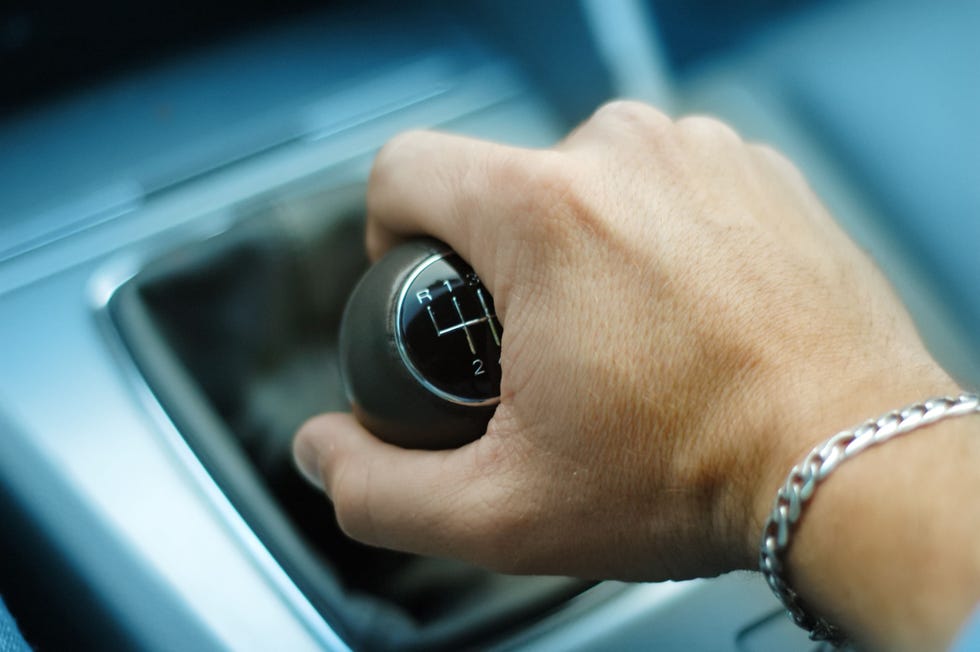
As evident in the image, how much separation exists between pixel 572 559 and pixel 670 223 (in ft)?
0.71

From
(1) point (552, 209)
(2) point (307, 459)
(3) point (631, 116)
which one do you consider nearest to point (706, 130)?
(3) point (631, 116)

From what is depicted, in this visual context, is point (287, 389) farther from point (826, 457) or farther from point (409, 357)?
point (826, 457)

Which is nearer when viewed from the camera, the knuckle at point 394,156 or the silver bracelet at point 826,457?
the silver bracelet at point 826,457

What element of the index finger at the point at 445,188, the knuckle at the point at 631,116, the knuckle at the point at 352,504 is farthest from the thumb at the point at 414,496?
the knuckle at the point at 631,116

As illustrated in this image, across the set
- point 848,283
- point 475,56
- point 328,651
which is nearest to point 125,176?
point 475,56

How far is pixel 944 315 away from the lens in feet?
2.75

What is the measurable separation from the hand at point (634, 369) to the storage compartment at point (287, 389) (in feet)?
0.30

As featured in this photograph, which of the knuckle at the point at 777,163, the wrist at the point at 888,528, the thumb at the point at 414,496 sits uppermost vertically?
the knuckle at the point at 777,163

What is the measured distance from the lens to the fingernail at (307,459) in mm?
668

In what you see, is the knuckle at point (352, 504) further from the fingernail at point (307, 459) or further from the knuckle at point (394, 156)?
the knuckle at point (394, 156)

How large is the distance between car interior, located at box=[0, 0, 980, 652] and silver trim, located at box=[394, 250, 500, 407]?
0.16 m

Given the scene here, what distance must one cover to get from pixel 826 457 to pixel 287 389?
470 millimetres

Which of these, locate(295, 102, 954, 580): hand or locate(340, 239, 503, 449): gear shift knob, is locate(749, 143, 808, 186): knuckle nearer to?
locate(295, 102, 954, 580): hand

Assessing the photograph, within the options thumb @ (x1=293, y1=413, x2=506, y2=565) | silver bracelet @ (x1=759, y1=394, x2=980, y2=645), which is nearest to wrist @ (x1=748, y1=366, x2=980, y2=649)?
silver bracelet @ (x1=759, y1=394, x2=980, y2=645)
